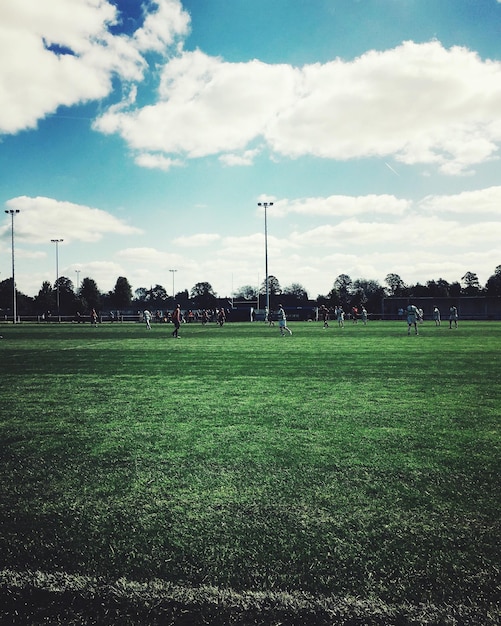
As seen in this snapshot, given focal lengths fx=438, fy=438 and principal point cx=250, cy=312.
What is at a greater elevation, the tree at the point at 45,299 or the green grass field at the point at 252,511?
the tree at the point at 45,299

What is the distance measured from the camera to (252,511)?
10.6ft

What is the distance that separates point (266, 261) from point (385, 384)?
50782 millimetres

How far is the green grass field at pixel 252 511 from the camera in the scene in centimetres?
227

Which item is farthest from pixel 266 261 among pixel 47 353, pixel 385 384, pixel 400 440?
pixel 400 440

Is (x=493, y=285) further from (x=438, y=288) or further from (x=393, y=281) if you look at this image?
(x=393, y=281)

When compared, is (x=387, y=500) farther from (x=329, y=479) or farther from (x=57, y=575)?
(x=57, y=575)

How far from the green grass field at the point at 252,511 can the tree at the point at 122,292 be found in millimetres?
117014

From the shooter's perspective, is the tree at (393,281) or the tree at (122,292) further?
the tree at (393,281)

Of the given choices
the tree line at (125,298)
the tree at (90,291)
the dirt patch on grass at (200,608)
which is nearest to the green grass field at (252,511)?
the dirt patch on grass at (200,608)

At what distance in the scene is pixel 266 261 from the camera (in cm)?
5903

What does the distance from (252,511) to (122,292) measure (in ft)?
402

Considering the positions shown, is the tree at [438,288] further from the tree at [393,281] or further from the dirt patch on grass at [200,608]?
the dirt patch on grass at [200,608]

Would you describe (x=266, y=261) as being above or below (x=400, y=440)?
above

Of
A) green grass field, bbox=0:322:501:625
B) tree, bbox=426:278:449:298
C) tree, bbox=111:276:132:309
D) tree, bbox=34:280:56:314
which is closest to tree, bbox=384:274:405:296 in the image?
tree, bbox=426:278:449:298
